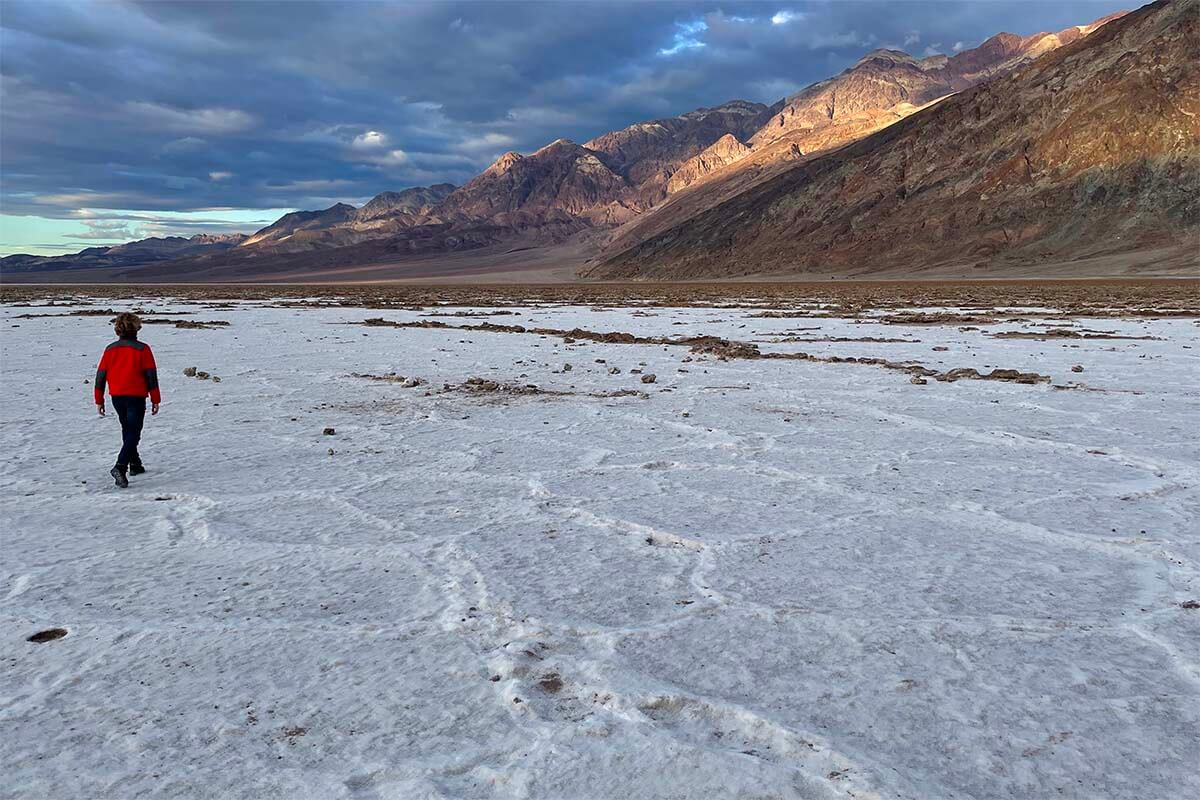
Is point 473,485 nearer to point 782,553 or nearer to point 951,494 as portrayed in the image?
point 782,553

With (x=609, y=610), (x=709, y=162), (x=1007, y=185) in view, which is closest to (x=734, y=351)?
(x=609, y=610)

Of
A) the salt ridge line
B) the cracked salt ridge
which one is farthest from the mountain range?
the cracked salt ridge

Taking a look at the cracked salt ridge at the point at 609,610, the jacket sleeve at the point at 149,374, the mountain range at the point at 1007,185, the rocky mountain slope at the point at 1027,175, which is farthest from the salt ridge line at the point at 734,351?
the rocky mountain slope at the point at 1027,175

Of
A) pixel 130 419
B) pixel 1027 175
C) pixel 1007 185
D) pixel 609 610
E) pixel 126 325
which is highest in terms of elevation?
pixel 1027 175

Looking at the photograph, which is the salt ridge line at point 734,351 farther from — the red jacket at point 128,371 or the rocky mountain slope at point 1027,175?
the rocky mountain slope at point 1027,175

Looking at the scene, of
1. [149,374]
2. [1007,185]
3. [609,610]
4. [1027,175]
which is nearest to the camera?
[609,610]

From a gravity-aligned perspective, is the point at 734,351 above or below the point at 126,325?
below

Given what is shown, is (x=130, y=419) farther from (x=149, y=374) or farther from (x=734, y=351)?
(x=734, y=351)
